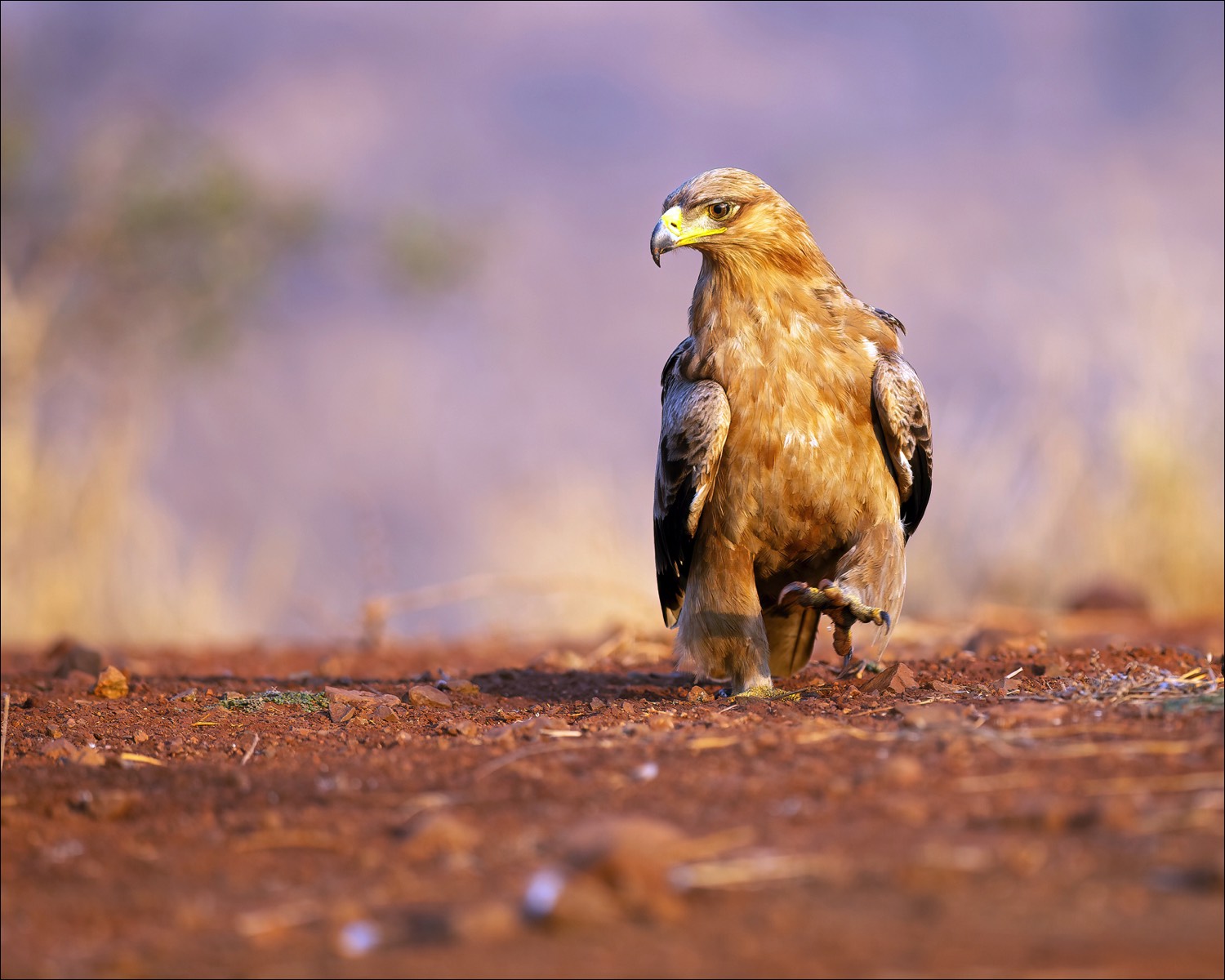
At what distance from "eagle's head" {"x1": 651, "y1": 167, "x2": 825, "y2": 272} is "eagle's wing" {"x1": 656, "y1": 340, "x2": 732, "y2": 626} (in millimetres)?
408

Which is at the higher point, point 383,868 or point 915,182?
point 915,182

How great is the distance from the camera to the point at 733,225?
5.93 m

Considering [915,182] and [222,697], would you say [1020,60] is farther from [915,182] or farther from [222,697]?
[222,697]

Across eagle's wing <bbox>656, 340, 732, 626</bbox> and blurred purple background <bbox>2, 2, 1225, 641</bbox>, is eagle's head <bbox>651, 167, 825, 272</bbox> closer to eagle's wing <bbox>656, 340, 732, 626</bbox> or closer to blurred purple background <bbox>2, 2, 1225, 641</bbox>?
eagle's wing <bbox>656, 340, 732, 626</bbox>

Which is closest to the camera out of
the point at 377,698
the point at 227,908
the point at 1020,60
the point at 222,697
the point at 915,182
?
the point at 227,908

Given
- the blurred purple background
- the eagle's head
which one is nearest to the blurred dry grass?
the blurred purple background

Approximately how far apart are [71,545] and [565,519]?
12.9ft

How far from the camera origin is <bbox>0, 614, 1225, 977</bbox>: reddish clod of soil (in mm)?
2482

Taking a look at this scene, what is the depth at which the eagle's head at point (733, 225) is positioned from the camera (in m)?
5.91

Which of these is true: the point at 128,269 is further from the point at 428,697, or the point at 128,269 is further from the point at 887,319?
the point at 428,697

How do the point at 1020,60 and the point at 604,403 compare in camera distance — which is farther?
the point at 1020,60

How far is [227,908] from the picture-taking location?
9.01ft

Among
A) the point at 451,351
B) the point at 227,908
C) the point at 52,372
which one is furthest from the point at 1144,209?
the point at 227,908

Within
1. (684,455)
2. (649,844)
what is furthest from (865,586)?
(649,844)
